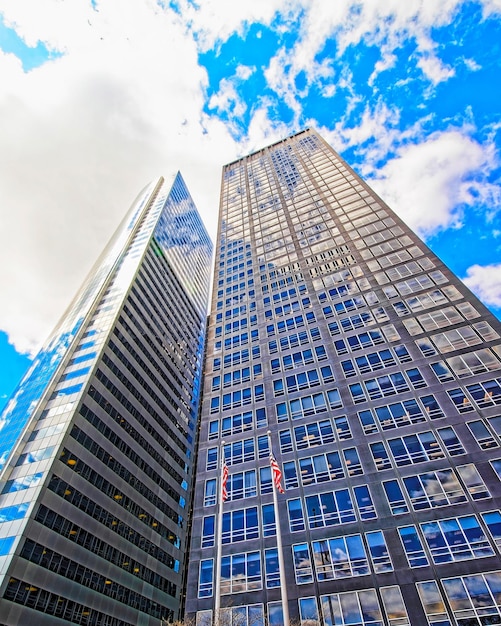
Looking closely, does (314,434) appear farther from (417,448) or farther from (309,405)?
(417,448)

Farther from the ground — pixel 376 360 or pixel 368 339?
pixel 368 339

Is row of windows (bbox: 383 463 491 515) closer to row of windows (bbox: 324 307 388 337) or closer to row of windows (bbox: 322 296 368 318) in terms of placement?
row of windows (bbox: 324 307 388 337)

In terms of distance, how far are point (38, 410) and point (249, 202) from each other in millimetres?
62976

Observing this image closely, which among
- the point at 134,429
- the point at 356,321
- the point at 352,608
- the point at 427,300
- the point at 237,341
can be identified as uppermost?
the point at 237,341

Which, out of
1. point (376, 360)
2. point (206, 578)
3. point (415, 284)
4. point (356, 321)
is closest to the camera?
point (206, 578)

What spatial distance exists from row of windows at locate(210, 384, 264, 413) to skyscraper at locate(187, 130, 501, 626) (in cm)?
18

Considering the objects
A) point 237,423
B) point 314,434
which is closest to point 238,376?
point 237,423

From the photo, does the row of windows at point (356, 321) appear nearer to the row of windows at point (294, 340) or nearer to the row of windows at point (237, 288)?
the row of windows at point (294, 340)

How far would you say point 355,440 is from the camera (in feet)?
130

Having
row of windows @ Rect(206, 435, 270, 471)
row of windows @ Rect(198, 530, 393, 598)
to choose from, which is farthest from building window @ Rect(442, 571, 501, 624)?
row of windows @ Rect(206, 435, 270, 471)

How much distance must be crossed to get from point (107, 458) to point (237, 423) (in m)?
22.5

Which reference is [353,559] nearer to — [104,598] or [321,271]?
[104,598]

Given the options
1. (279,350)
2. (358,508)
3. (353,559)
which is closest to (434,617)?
(353,559)

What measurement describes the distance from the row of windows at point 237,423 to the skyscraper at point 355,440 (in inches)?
6.5
